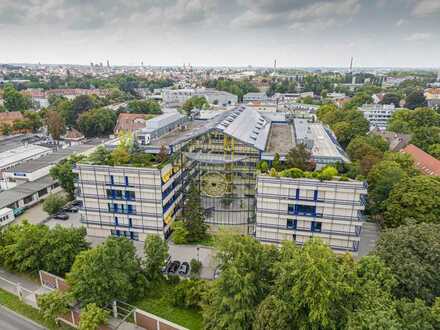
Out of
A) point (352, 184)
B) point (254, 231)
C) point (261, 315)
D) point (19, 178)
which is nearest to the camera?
point (261, 315)

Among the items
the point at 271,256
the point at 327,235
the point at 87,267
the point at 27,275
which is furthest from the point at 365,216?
the point at 27,275

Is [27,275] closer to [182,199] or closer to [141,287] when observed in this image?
[141,287]

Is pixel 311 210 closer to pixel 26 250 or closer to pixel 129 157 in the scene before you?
pixel 129 157

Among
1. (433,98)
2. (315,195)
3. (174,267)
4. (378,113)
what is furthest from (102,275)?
(433,98)

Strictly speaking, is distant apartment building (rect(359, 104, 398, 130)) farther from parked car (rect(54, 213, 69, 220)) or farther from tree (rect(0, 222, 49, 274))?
tree (rect(0, 222, 49, 274))

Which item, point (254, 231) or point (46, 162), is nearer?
point (254, 231)

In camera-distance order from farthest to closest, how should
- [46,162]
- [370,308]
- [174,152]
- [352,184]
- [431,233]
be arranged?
[46,162], [174,152], [352,184], [431,233], [370,308]

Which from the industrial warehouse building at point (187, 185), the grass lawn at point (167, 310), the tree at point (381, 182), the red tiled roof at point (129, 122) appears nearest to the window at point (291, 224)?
the industrial warehouse building at point (187, 185)

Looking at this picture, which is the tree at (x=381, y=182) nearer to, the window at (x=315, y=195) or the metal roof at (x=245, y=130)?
the window at (x=315, y=195)
